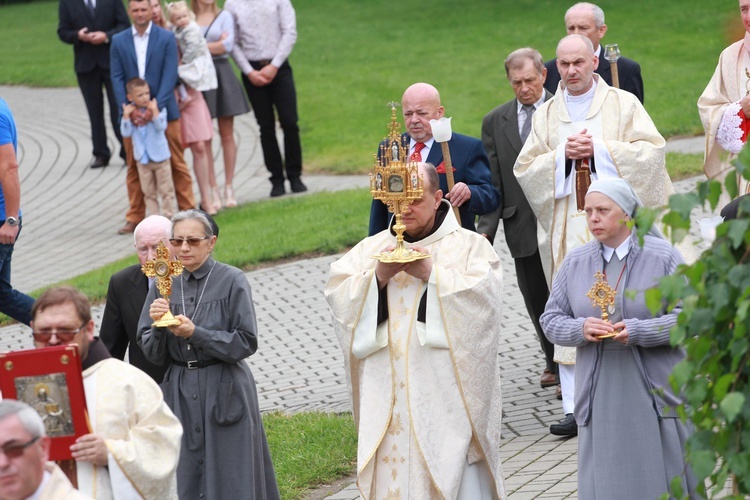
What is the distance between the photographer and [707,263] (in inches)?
151

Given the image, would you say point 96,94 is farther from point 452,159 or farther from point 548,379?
point 452,159

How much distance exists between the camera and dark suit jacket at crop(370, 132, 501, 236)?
8.30 meters

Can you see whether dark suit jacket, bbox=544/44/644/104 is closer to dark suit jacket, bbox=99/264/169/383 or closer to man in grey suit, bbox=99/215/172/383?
man in grey suit, bbox=99/215/172/383

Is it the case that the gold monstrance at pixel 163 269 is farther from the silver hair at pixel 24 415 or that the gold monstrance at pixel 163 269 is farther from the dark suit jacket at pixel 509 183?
the dark suit jacket at pixel 509 183

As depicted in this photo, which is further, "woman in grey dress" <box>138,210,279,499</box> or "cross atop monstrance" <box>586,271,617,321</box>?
"woman in grey dress" <box>138,210,279,499</box>

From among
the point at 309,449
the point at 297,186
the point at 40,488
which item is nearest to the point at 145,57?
the point at 297,186

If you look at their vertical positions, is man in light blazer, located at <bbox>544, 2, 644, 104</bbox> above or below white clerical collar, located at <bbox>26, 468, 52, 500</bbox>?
above

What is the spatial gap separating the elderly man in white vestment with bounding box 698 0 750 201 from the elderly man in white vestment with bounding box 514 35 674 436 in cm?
52

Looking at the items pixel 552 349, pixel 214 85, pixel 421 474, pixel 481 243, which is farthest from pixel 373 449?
pixel 214 85

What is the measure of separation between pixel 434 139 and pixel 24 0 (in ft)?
113

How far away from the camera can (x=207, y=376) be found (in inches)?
263

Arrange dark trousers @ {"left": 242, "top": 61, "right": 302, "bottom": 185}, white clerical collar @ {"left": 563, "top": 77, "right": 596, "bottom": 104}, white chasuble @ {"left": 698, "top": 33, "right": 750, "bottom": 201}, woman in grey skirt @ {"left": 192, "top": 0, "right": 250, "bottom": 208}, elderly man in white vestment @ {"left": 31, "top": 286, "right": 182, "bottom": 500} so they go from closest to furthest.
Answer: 1. elderly man in white vestment @ {"left": 31, "top": 286, "right": 182, "bottom": 500}
2. white clerical collar @ {"left": 563, "top": 77, "right": 596, "bottom": 104}
3. white chasuble @ {"left": 698, "top": 33, "right": 750, "bottom": 201}
4. woman in grey skirt @ {"left": 192, "top": 0, "right": 250, "bottom": 208}
5. dark trousers @ {"left": 242, "top": 61, "right": 302, "bottom": 185}

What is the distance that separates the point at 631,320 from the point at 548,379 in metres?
3.32

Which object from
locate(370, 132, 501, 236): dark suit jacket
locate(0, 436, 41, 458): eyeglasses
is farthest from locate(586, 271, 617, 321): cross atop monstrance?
locate(0, 436, 41, 458): eyeglasses
